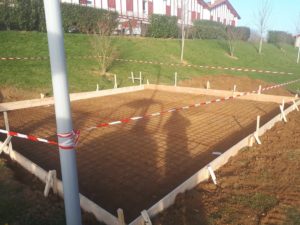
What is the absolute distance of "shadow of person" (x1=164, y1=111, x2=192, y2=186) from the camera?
5.99 m

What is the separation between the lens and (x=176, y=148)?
7328mm

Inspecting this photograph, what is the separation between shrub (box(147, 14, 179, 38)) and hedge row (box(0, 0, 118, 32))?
20.1 feet

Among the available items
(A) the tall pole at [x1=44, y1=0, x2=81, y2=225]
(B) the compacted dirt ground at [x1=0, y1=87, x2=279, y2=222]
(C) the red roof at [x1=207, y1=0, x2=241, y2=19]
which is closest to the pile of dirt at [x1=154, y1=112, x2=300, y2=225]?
(B) the compacted dirt ground at [x1=0, y1=87, x2=279, y2=222]

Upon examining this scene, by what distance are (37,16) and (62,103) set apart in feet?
62.5

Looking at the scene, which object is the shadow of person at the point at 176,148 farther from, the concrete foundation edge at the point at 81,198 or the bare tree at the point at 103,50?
the bare tree at the point at 103,50

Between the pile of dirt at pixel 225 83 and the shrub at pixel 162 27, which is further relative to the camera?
the shrub at pixel 162 27

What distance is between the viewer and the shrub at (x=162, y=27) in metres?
29.2

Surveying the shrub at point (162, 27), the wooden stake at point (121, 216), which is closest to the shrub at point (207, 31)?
the shrub at point (162, 27)

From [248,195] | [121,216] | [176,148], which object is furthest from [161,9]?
[121,216]

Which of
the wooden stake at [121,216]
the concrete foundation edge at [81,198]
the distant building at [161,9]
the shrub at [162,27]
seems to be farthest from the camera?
the distant building at [161,9]

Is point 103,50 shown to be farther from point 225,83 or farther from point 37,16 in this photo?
point 225,83

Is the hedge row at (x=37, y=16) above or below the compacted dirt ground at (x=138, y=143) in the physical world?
above

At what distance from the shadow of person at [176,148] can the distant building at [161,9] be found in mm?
18971

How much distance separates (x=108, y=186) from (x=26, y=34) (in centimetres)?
1643
